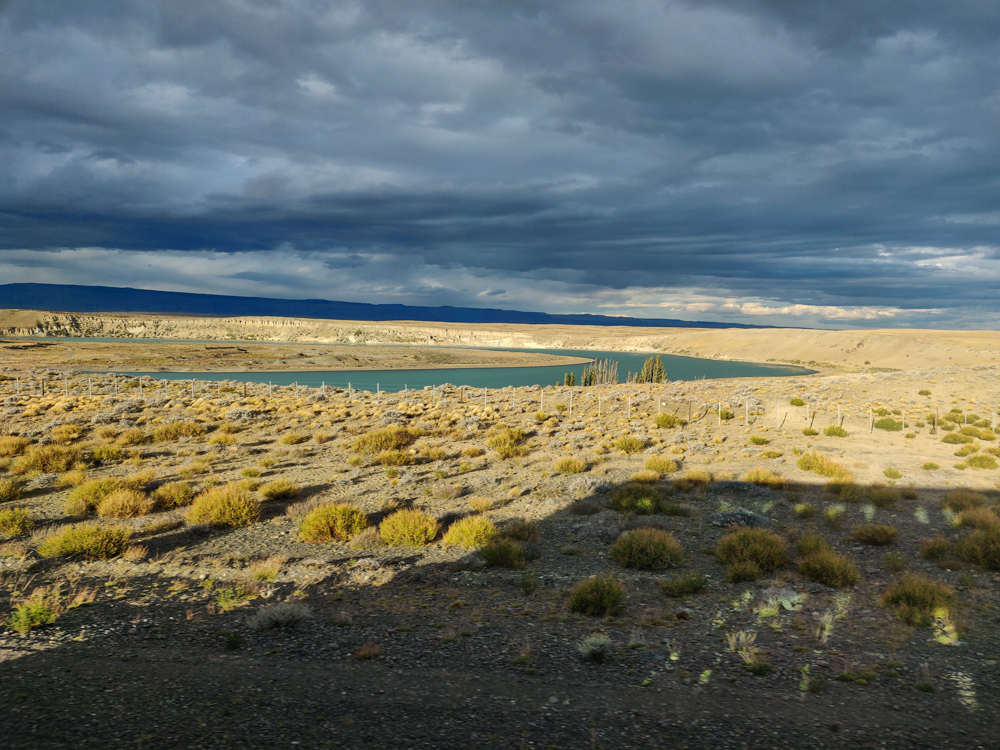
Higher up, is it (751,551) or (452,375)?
(751,551)

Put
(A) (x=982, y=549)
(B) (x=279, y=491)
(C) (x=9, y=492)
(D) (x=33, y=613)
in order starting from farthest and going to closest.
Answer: (B) (x=279, y=491)
(C) (x=9, y=492)
(A) (x=982, y=549)
(D) (x=33, y=613)

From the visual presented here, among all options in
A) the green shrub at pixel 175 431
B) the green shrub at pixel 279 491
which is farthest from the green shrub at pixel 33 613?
the green shrub at pixel 175 431

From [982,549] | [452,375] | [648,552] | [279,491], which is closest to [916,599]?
[982,549]

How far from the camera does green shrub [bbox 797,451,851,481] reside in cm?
1891

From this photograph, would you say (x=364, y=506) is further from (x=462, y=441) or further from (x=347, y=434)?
(x=347, y=434)

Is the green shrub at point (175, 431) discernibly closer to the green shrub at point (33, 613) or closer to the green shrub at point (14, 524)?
the green shrub at point (14, 524)

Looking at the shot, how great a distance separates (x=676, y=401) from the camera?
36406mm

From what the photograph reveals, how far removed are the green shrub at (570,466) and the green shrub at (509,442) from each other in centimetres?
A: 302

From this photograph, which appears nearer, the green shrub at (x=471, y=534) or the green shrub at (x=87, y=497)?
the green shrub at (x=471, y=534)

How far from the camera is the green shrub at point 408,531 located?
43.2ft

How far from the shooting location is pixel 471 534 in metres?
13.0

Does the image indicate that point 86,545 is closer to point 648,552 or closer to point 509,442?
point 648,552

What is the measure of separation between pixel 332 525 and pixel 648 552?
7.48 meters

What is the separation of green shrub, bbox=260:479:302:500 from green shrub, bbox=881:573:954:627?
1501 cm
